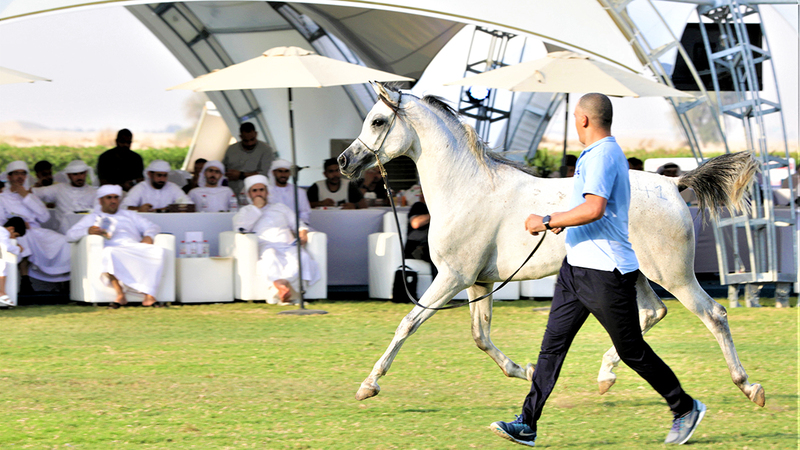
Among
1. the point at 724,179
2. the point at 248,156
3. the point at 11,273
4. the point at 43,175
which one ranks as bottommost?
the point at 11,273

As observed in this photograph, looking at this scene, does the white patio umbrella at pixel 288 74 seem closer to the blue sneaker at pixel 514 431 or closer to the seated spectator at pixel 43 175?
the seated spectator at pixel 43 175

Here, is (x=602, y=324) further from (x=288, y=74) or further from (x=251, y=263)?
(x=251, y=263)

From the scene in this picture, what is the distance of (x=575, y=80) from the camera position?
9172 millimetres

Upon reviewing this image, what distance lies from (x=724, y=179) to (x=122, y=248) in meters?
5.83

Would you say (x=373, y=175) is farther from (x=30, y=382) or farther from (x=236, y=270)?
(x=30, y=382)

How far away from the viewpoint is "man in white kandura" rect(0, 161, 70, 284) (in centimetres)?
941

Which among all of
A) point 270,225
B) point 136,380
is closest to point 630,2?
point 270,225

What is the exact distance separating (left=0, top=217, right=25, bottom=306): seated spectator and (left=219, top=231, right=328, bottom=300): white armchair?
2.04 metres

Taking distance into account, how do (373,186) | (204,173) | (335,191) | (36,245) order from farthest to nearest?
(373,186) → (335,191) → (204,173) → (36,245)

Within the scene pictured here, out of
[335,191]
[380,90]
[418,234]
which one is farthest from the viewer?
[335,191]

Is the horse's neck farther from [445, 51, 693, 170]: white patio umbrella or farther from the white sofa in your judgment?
[445, 51, 693, 170]: white patio umbrella

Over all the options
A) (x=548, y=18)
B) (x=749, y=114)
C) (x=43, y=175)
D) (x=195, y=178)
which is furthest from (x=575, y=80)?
(x=43, y=175)

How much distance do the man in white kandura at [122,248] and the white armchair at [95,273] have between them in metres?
0.06

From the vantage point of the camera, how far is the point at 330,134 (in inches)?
592
